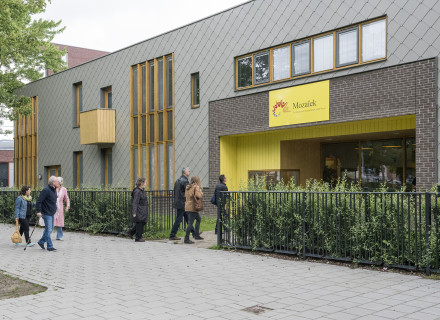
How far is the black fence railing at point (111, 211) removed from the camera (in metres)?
13.8

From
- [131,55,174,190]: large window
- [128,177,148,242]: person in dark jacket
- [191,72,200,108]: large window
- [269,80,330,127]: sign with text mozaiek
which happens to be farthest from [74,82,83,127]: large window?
[128,177,148,242]: person in dark jacket

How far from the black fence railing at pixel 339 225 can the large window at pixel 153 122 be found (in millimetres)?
11285

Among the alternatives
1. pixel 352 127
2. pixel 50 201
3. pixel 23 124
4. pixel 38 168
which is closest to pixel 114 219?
pixel 50 201

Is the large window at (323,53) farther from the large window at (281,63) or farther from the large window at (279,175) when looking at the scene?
the large window at (279,175)

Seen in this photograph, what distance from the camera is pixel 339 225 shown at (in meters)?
8.95

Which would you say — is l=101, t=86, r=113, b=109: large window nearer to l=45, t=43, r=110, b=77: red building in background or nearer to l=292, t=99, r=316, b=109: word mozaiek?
l=292, t=99, r=316, b=109: word mozaiek

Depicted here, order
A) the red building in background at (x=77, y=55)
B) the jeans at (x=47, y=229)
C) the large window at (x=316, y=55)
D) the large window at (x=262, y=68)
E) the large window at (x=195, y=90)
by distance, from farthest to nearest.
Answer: the red building in background at (x=77, y=55), the large window at (x=195, y=90), the large window at (x=262, y=68), the large window at (x=316, y=55), the jeans at (x=47, y=229)

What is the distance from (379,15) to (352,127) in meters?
3.63

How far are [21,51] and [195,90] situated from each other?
408 inches

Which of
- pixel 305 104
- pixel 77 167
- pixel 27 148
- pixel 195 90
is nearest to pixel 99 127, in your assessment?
pixel 77 167

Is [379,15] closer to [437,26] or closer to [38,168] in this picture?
[437,26]

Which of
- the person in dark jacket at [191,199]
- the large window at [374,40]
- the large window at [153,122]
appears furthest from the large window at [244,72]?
the person in dark jacket at [191,199]

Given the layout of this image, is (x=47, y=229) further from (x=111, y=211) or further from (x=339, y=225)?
(x=339, y=225)

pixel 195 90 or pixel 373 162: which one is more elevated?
pixel 195 90
